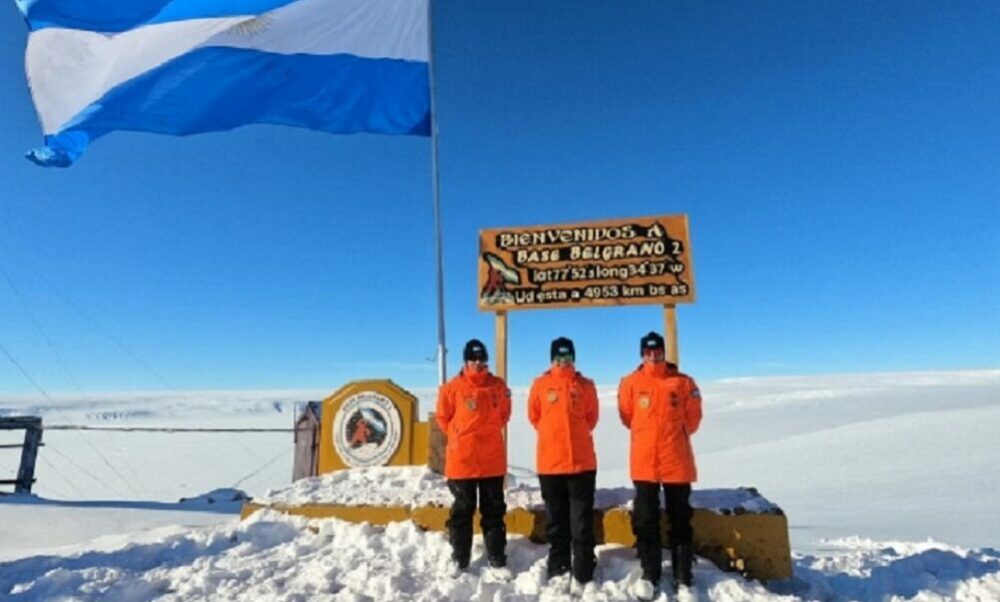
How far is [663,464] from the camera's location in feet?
15.8

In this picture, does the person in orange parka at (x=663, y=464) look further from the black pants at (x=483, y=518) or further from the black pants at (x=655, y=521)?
the black pants at (x=483, y=518)

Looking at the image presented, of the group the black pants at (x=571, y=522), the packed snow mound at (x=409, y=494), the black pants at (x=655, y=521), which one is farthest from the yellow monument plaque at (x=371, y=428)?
the black pants at (x=655, y=521)

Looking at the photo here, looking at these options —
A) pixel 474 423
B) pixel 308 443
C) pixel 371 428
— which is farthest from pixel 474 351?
pixel 308 443

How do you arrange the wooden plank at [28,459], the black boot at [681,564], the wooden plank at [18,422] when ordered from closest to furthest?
the black boot at [681,564]
the wooden plank at [18,422]
the wooden plank at [28,459]

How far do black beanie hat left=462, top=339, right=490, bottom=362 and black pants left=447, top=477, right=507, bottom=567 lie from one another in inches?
44.8

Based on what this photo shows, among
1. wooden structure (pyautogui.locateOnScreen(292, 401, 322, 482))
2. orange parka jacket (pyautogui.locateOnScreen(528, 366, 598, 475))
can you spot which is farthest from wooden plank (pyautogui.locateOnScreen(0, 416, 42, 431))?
orange parka jacket (pyautogui.locateOnScreen(528, 366, 598, 475))

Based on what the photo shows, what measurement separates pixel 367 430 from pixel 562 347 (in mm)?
4037

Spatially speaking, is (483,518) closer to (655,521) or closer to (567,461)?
(567,461)

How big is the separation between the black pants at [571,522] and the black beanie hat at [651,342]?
3.95 feet

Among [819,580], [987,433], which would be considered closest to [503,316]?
[819,580]

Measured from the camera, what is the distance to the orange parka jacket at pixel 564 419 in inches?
197

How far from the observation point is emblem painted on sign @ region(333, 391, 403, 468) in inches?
315

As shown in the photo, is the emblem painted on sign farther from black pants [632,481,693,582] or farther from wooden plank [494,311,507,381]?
black pants [632,481,693,582]

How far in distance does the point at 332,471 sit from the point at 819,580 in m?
6.10
